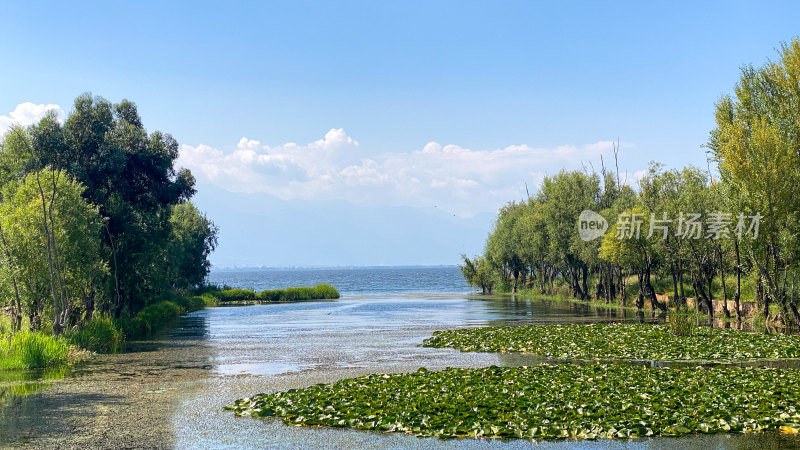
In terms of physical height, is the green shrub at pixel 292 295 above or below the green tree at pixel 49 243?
below

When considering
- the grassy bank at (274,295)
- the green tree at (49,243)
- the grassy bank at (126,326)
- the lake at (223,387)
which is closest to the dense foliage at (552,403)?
the lake at (223,387)

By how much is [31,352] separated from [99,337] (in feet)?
24.0

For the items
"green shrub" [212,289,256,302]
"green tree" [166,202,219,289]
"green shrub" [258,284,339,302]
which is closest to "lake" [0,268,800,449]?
"green tree" [166,202,219,289]

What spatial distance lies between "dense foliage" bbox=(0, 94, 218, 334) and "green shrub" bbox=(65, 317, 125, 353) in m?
0.40

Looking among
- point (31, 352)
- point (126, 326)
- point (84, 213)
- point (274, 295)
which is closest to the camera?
point (31, 352)

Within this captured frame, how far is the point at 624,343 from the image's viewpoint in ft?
106

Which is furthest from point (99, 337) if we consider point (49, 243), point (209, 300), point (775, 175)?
point (209, 300)

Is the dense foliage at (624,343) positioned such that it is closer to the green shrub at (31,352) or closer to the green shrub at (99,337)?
the green shrub at (99,337)

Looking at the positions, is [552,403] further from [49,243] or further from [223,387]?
[49,243]

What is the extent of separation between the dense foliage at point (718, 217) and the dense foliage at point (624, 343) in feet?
26.0

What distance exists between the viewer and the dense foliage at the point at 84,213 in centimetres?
3572

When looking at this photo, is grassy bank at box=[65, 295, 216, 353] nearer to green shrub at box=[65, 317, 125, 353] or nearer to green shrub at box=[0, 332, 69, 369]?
green shrub at box=[65, 317, 125, 353]

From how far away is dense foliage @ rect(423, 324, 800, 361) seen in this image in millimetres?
28858

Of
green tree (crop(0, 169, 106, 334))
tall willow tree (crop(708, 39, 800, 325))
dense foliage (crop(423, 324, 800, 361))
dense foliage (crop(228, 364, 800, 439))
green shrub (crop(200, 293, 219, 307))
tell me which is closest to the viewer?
dense foliage (crop(228, 364, 800, 439))
